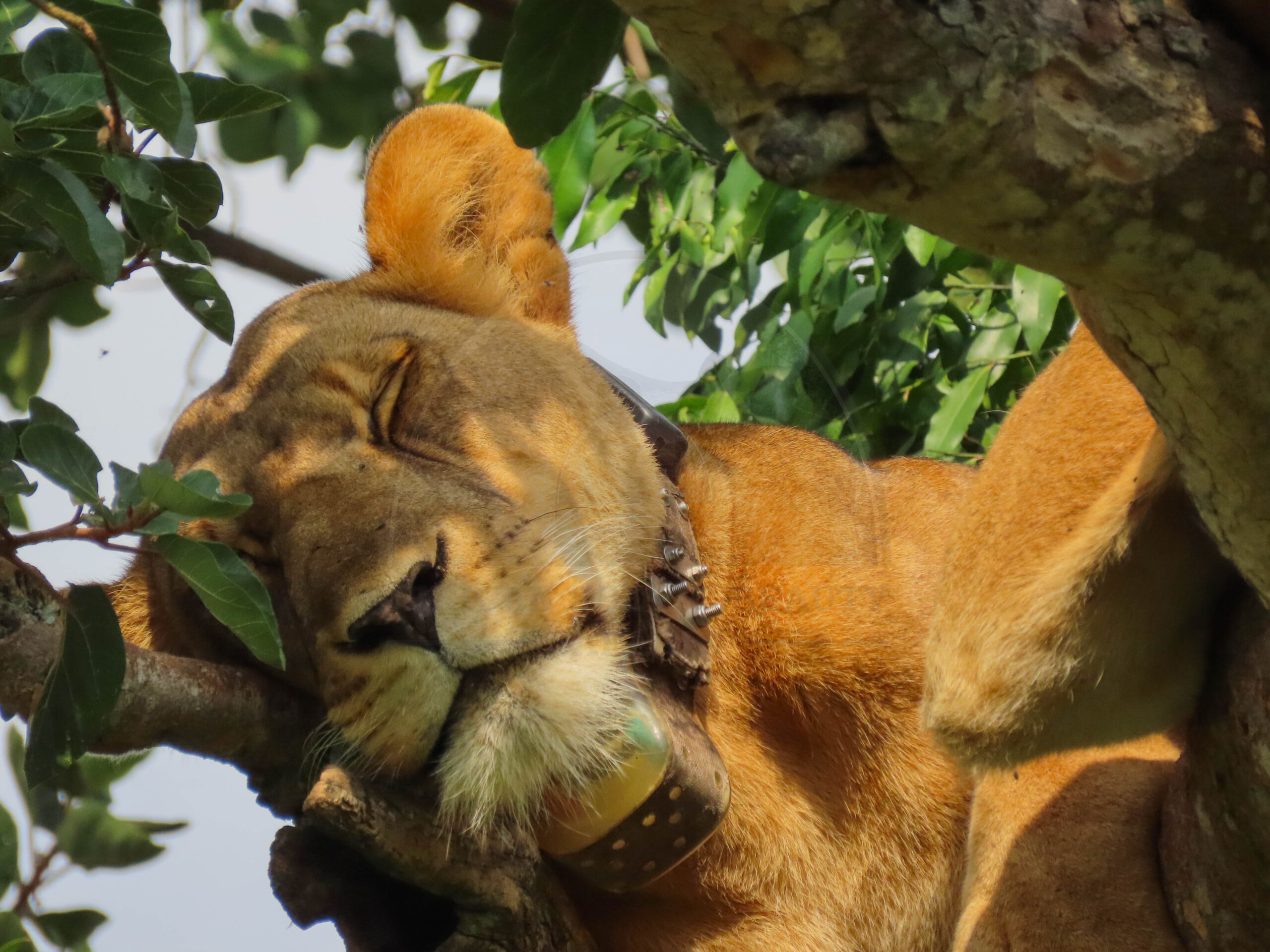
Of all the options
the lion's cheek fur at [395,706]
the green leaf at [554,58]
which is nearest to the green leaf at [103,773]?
the lion's cheek fur at [395,706]

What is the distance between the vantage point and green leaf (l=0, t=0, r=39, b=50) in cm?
235

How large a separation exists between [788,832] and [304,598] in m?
1.31

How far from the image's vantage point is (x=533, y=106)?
1.99 m

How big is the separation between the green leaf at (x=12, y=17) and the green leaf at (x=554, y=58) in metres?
1.01

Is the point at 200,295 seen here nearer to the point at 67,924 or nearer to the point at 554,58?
the point at 554,58

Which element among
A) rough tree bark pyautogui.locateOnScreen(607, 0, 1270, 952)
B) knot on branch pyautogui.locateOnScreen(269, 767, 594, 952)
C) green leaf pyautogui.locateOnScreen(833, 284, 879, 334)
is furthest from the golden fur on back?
rough tree bark pyautogui.locateOnScreen(607, 0, 1270, 952)

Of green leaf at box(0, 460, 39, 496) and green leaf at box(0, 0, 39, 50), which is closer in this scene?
green leaf at box(0, 460, 39, 496)

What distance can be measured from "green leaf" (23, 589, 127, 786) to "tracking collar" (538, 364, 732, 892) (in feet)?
3.77

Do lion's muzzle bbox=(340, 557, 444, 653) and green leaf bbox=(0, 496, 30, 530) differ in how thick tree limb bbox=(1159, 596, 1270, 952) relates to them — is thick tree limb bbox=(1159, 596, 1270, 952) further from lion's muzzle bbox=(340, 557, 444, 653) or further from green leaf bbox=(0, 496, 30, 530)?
green leaf bbox=(0, 496, 30, 530)

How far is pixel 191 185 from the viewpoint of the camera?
2.33 meters

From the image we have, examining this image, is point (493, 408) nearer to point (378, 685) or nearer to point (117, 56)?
point (378, 685)

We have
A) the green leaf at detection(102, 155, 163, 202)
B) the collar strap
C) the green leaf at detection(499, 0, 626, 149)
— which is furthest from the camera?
the collar strap

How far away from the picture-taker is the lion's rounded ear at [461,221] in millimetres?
3809

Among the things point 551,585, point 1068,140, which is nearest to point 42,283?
point 551,585
